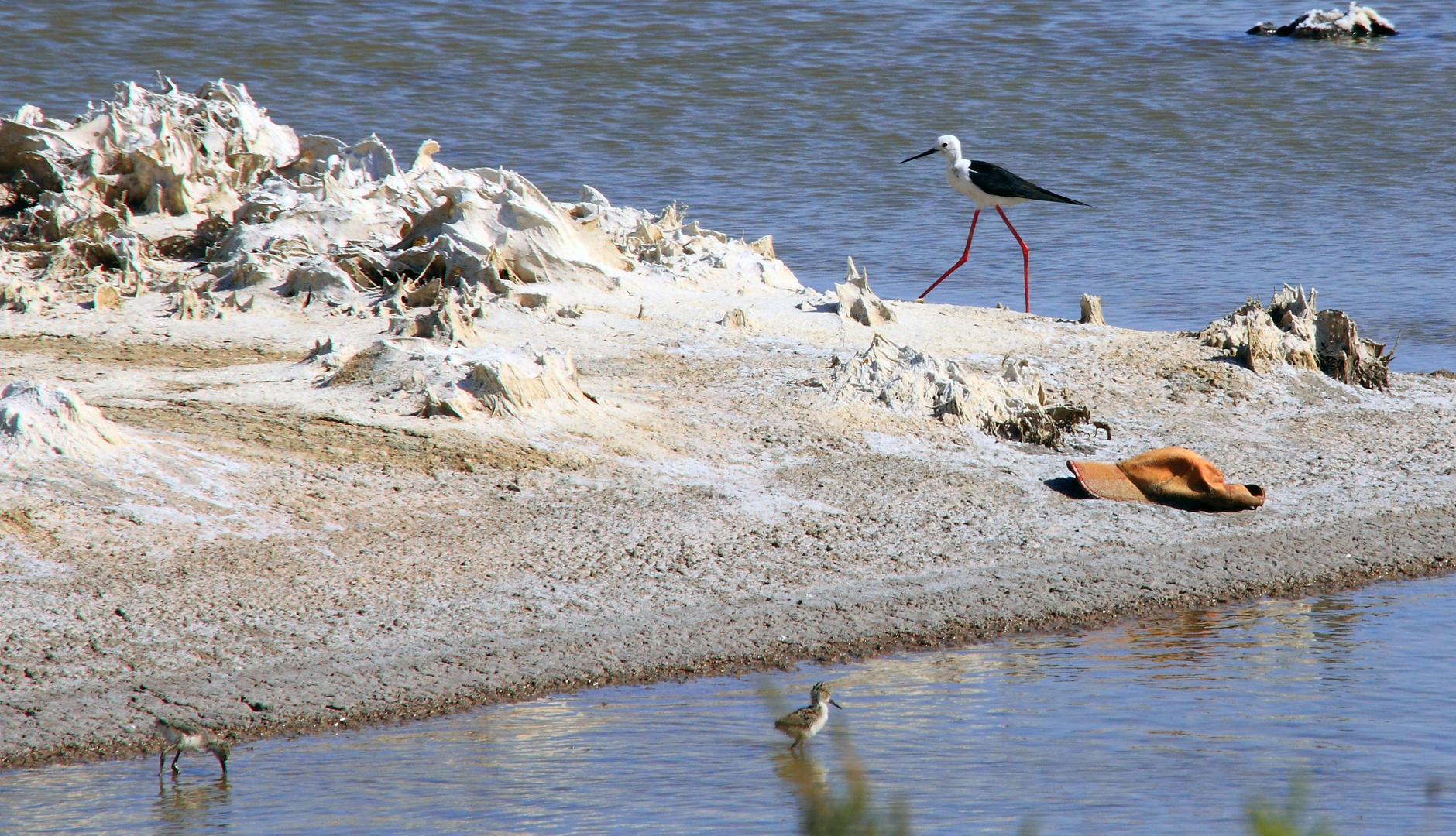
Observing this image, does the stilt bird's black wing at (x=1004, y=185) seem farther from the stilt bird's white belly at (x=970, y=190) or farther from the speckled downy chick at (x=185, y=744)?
the speckled downy chick at (x=185, y=744)

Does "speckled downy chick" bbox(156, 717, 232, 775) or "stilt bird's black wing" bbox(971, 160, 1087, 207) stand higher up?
"stilt bird's black wing" bbox(971, 160, 1087, 207)

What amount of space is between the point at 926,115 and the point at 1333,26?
6353 millimetres

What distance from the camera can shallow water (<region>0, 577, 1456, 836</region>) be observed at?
418 centimetres

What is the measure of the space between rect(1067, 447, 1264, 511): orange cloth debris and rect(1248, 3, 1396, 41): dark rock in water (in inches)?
583

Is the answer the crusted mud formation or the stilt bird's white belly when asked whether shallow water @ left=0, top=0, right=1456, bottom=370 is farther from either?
the crusted mud formation

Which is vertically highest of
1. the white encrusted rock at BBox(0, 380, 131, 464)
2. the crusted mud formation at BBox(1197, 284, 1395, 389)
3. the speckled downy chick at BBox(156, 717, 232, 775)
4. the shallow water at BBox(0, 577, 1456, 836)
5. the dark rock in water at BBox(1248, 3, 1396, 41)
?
the dark rock in water at BBox(1248, 3, 1396, 41)

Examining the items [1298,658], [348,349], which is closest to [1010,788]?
[1298,658]

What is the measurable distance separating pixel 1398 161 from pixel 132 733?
14.2 m

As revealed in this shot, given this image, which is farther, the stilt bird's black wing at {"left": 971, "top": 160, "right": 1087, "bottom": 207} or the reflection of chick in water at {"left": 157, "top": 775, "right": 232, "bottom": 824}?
the stilt bird's black wing at {"left": 971, "top": 160, "right": 1087, "bottom": 207}

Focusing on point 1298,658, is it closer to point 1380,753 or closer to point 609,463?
point 1380,753

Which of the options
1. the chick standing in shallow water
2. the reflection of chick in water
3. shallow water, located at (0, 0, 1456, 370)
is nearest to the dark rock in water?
shallow water, located at (0, 0, 1456, 370)

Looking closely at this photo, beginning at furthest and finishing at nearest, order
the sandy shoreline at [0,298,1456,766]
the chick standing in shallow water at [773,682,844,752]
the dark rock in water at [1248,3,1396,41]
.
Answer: the dark rock in water at [1248,3,1396,41] → the sandy shoreline at [0,298,1456,766] → the chick standing in shallow water at [773,682,844,752]

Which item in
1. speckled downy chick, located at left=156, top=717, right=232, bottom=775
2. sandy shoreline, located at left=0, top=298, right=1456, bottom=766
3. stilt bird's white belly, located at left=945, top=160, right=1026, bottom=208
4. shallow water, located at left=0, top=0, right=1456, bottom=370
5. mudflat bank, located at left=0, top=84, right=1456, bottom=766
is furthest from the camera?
shallow water, located at left=0, top=0, right=1456, bottom=370

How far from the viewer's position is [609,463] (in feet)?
21.4
